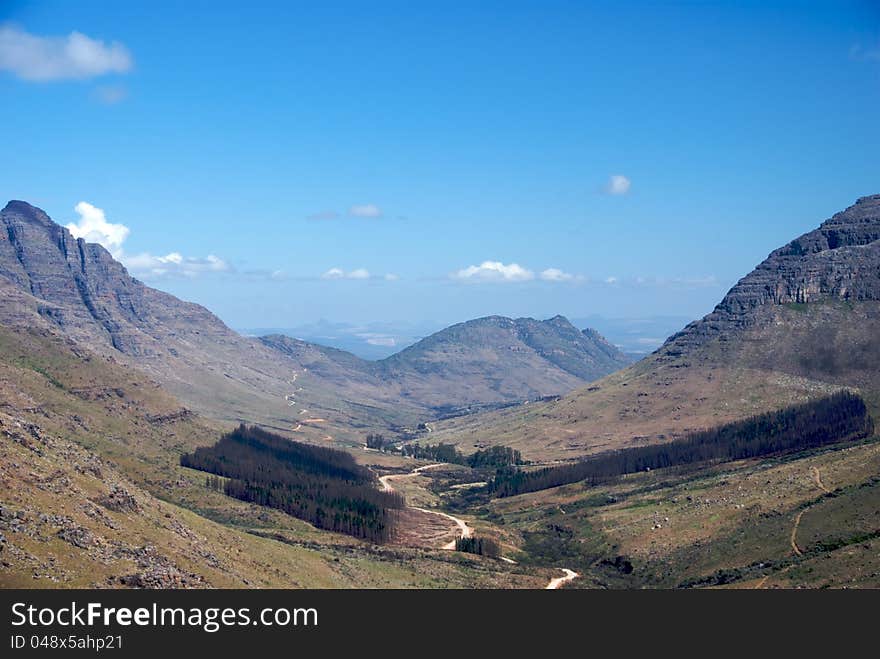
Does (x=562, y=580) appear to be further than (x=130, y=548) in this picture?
Yes

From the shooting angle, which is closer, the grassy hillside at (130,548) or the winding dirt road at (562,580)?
the grassy hillside at (130,548)

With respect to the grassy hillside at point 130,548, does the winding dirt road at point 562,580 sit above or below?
below

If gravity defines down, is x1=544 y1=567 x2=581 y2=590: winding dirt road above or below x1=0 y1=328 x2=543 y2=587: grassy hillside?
below

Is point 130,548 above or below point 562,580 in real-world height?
above

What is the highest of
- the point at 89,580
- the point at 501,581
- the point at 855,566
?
the point at 89,580

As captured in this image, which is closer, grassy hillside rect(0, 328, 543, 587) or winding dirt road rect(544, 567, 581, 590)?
grassy hillside rect(0, 328, 543, 587)

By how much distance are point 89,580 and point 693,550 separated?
468ft

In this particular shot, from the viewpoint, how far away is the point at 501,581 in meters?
175
